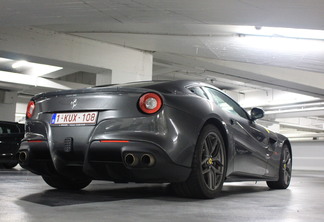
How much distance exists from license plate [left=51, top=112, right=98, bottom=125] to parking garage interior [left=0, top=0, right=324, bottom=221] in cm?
67

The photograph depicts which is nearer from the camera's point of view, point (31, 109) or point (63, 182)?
point (31, 109)

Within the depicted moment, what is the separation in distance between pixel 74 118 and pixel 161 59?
8.92 meters

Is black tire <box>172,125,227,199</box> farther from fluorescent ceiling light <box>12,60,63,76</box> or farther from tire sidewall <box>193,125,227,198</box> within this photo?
fluorescent ceiling light <box>12,60,63,76</box>

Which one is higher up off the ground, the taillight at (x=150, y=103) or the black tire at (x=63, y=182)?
the taillight at (x=150, y=103)

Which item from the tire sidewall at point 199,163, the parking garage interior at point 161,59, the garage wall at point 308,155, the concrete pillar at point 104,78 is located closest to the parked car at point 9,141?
the parking garage interior at point 161,59

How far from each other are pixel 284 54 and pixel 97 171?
23.8ft

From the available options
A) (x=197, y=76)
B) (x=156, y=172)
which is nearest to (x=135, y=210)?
(x=156, y=172)

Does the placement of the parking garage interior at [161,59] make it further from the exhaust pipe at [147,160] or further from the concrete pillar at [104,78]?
the exhaust pipe at [147,160]

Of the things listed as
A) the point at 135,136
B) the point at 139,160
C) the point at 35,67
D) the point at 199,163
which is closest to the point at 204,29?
the point at 199,163

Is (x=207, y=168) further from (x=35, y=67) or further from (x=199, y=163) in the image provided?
(x=35, y=67)

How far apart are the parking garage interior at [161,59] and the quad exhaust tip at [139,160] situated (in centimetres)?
33

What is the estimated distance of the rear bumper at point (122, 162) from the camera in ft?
10.4

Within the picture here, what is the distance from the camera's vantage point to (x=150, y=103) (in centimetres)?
334

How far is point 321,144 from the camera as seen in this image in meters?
14.4
